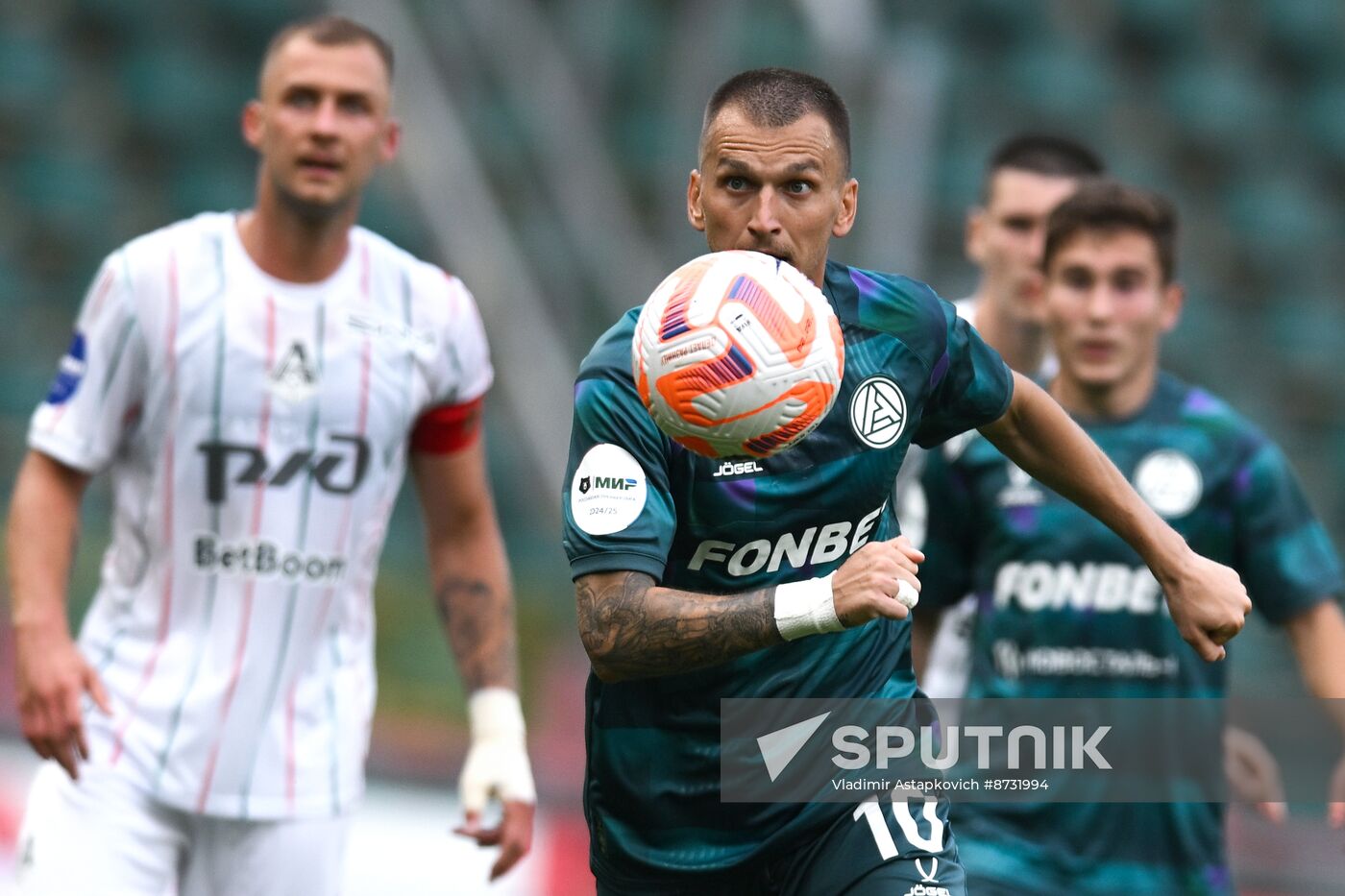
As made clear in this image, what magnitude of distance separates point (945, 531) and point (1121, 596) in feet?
1.81

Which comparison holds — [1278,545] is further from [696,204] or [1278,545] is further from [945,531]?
[696,204]

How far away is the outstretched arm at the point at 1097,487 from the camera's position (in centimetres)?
412

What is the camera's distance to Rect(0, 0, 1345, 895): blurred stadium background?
9.58 m

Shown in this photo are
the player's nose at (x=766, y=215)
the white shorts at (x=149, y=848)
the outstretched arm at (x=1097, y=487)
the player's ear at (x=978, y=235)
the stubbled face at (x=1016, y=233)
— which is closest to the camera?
the player's nose at (x=766, y=215)

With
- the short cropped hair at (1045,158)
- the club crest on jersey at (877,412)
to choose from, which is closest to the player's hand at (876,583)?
the club crest on jersey at (877,412)

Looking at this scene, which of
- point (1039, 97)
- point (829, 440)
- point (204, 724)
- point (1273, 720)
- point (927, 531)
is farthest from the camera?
point (1039, 97)

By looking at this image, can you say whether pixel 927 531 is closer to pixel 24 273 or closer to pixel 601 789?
pixel 601 789

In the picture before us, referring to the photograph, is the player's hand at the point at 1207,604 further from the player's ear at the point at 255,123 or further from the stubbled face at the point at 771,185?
the player's ear at the point at 255,123

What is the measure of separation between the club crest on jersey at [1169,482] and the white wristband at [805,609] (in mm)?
2248

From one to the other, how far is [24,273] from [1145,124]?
756 centimetres

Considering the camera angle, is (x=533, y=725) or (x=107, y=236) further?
(x=107, y=236)

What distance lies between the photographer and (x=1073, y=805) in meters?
5.45

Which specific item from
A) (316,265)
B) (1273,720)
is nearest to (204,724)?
(316,265)

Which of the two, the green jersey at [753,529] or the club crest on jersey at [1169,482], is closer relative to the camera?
the green jersey at [753,529]
